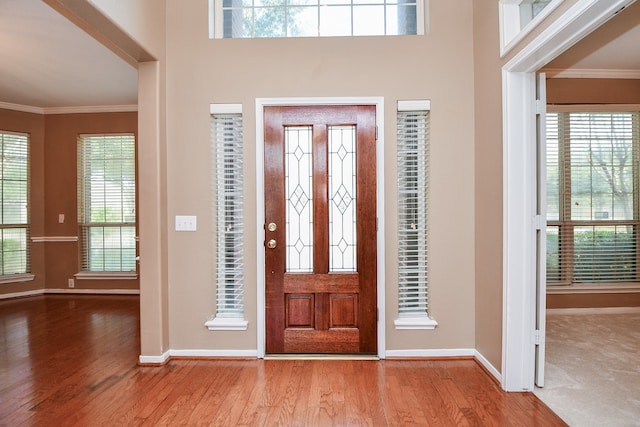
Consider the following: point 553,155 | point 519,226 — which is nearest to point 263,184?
point 519,226

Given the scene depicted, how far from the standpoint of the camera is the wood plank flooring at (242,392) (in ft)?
7.05

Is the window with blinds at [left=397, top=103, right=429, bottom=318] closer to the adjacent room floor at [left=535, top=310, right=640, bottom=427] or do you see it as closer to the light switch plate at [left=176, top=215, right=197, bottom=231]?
the adjacent room floor at [left=535, top=310, right=640, bottom=427]

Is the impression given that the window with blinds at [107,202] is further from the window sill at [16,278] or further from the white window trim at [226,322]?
the white window trim at [226,322]

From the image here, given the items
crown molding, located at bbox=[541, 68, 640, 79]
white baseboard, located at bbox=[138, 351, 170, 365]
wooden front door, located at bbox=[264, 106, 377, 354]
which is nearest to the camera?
white baseboard, located at bbox=[138, 351, 170, 365]

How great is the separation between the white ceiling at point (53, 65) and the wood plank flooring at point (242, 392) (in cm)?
287

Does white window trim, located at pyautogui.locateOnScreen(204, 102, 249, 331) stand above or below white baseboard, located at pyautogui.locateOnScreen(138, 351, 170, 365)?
above

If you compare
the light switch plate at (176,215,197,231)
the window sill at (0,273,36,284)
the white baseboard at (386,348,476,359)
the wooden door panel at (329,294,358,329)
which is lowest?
the white baseboard at (386,348,476,359)

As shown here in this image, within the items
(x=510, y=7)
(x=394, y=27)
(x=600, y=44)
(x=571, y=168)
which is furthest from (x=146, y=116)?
(x=571, y=168)

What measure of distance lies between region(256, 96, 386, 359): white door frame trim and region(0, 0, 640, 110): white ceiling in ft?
6.02

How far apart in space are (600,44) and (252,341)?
424cm

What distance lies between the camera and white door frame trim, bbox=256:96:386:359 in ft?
9.78

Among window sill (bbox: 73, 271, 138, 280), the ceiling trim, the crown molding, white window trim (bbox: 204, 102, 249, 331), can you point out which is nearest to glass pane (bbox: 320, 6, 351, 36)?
white window trim (bbox: 204, 102, 249, 331)

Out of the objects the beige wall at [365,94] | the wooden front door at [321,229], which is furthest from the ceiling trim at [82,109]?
the wooden front door at [321,229]

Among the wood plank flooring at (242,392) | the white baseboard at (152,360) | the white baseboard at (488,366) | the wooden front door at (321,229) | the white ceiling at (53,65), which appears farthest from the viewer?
the white ceiling at (53,65)
